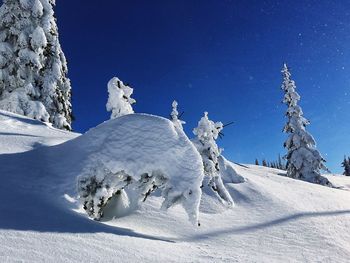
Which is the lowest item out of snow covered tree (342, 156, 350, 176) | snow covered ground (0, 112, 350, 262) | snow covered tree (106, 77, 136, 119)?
snow covered ground (0, 112, 350, 262)

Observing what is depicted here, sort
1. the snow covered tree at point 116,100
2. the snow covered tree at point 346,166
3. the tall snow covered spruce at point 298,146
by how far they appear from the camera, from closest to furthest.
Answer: the snow covered tree at point 116,100 → the tall snow covered spruce at point 298,146 → the snow covered tree at point 346,166

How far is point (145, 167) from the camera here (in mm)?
6625

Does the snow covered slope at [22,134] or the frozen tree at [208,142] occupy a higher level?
the frozen tree at [208,142]

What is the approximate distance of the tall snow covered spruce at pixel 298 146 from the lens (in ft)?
94.3

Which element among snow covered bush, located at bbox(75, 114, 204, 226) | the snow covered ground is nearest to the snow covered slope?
the snow covered ground

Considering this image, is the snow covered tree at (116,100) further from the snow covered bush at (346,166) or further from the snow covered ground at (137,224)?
the snow covered bush at (346,166)

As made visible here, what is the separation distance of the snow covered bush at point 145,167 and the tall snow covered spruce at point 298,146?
24.0 m

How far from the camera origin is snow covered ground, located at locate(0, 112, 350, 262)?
5012 millimetres

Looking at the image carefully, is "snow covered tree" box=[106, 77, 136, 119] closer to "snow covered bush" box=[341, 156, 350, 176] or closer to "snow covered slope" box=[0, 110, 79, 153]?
"snow covered slope" box=[0, 110, 79, 153]

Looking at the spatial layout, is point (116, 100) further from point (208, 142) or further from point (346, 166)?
point (346, 166)

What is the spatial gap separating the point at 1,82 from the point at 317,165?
23.0 meters

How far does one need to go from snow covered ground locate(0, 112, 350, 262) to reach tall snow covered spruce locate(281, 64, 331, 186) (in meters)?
16.6

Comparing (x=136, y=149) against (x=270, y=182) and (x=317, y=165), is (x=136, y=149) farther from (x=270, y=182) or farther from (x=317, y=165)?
(x=317, y=165)

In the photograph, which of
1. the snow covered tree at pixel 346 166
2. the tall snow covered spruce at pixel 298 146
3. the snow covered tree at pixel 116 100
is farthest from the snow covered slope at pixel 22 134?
the snow covered tree at pixel 346 166
